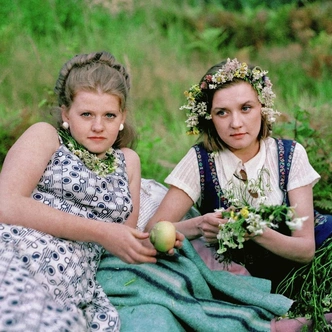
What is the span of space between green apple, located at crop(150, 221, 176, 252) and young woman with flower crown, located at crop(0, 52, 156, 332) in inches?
3.7

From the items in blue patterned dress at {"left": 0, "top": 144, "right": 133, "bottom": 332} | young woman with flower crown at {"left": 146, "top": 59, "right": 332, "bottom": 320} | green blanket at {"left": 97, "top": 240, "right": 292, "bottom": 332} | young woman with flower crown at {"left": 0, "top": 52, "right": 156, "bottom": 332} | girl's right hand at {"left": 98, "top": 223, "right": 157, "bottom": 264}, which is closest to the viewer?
blue patterned dress at {"left": 0, "top": 144, "right": 133, "bottom": 332}

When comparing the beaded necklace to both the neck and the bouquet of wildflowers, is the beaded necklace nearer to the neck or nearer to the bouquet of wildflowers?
the bouquet of wildflowers

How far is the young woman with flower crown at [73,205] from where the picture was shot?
107 inches

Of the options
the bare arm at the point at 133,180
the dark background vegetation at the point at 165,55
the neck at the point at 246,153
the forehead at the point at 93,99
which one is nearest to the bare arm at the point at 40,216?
the forehead at the point at 93,99

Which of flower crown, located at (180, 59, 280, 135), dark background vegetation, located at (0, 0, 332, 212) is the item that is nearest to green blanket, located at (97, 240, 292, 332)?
flower crown, located at (180, 59, 280, 135)

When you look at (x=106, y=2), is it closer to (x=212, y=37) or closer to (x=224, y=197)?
(x=212, y=37)

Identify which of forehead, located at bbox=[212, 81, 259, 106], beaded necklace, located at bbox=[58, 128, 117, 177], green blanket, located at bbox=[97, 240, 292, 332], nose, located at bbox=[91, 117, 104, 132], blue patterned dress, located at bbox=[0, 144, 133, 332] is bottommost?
green blanket, located at bbox=[97, 240, 292, 332]

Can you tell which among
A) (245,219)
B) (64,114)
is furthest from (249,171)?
(64,114)

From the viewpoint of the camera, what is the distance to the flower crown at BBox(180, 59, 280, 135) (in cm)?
366

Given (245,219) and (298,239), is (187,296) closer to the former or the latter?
(245,219)

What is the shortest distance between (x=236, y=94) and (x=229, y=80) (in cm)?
10

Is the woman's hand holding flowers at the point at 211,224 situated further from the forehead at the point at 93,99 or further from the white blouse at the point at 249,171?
the forehead at the point at 93,99

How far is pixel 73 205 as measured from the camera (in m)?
3.30

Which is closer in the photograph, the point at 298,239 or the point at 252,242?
the point at 298,239
